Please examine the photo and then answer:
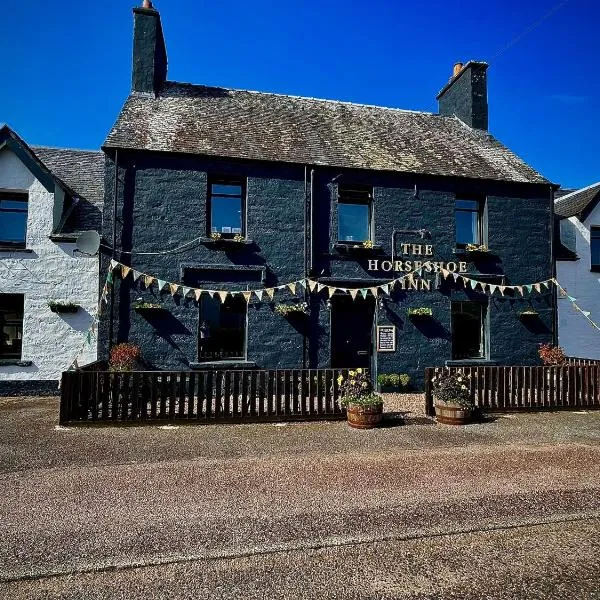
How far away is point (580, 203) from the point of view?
598 inches

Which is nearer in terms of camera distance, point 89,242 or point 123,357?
point 123,357

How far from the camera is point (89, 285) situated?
12.2 metres

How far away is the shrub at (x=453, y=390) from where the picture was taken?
355 inches

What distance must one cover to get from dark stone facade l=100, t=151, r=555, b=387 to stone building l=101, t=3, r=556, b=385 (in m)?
0.04

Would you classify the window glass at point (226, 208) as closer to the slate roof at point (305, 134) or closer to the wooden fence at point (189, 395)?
the slate roof at point (305, 134)

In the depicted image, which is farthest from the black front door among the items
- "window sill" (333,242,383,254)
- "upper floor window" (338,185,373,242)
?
"upper floor window" (338,185,373,242)

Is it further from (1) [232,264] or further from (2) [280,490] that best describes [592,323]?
(2) [280,490]

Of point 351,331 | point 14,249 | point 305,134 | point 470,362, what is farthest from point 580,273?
point 14,249

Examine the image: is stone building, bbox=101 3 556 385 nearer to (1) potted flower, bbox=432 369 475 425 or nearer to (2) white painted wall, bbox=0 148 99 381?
(2) white painted wall, bbox=0 148 99 381

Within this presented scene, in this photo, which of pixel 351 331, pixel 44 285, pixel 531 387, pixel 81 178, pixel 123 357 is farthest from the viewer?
pixel 81 178

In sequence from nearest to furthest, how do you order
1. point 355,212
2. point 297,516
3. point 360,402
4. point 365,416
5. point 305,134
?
point 297,516 → point 365,416 → point 360,402 → point 355,212 → point 305,134

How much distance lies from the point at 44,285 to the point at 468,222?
43.7 ft

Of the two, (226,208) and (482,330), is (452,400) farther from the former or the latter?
(226,208)

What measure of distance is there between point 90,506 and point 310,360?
809 centimetres
